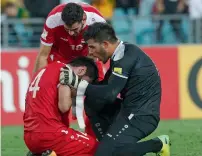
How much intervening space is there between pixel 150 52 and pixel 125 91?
6.60 metres

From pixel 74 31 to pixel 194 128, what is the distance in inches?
157

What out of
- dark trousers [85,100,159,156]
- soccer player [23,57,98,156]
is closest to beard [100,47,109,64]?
soccer player [23,57,98,156]

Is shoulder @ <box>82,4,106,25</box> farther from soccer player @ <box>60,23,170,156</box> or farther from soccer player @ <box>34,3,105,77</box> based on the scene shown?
soccer player @ <box>60,23,170,156</box>

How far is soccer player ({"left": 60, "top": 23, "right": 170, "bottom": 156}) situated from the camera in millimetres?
9219

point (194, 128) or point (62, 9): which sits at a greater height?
point (62, 9)

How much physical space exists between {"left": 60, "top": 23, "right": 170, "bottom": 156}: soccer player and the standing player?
3.72ft

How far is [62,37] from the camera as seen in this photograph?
11.5 meters

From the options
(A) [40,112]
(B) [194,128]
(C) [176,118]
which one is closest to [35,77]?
(A) [40,112]

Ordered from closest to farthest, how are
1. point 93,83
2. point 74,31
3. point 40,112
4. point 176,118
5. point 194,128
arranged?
1. point 40,112
2. point 93,83
3. point 74,31
4. point 194,128
5. point 176,118

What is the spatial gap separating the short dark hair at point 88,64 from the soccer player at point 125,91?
224 mm

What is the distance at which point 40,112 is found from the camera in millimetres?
9125

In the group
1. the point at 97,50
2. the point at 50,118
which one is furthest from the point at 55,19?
the point at 50,118

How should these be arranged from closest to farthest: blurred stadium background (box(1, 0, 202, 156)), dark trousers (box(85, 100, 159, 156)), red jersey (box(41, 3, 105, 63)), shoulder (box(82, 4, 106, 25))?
dark trousers (box(85, 100, 159, 156)), shoulder (box(82, 4, 106, 25)), red jersey (box(41, 3, 105, 63)), blurred stadium background (box(1, 0, 202, 156))

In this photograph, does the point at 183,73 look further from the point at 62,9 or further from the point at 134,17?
the point at 62,9
